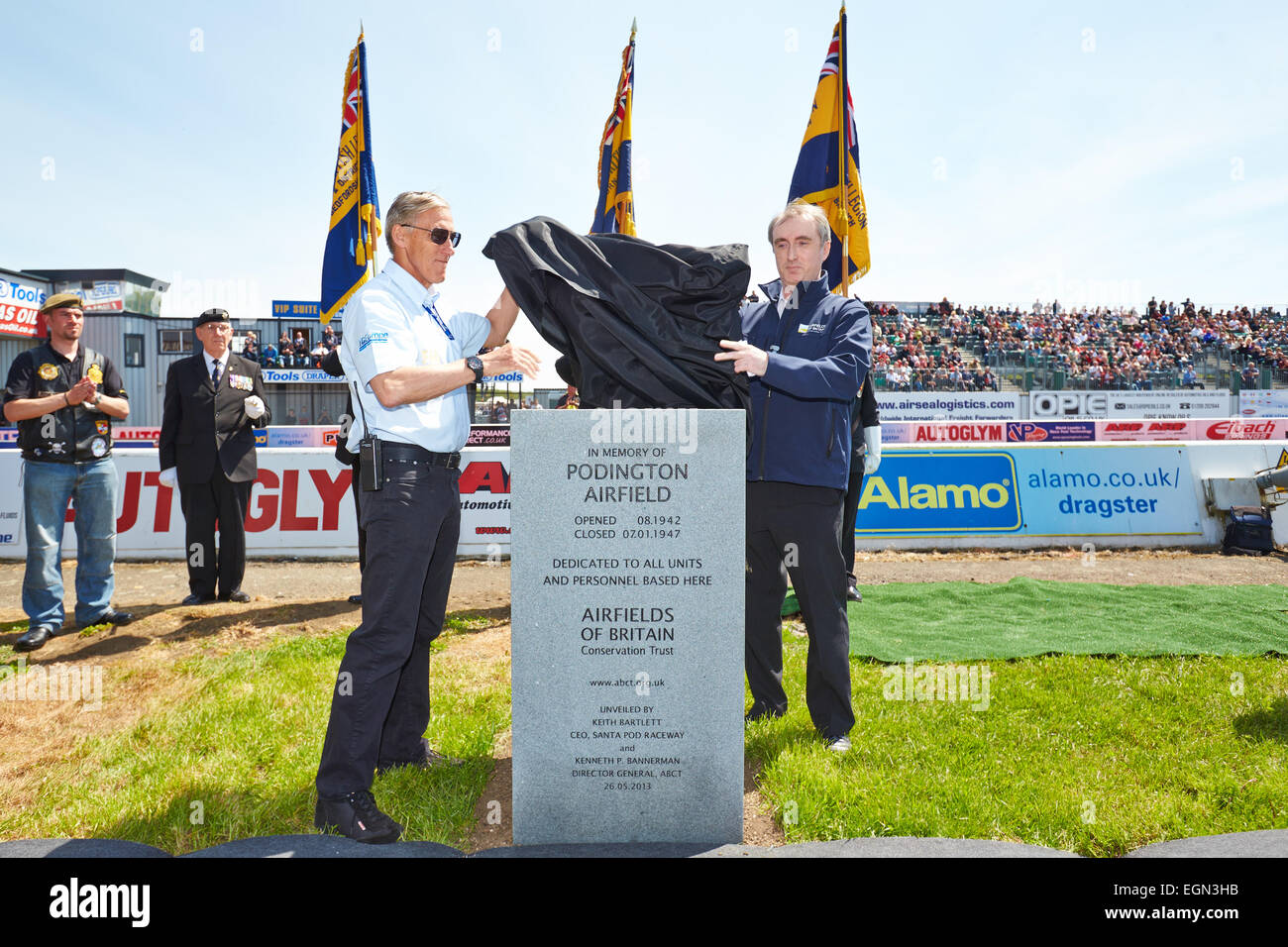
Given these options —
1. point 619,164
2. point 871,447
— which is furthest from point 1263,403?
point 619,164

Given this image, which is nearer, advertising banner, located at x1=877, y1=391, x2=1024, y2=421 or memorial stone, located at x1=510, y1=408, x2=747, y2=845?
memorial stone, located at x1=510, y1=408, x2=747, y2=845

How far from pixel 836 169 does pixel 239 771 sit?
7.44 m

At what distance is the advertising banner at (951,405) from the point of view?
2433cm

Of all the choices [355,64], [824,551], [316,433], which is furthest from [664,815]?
[316,433]

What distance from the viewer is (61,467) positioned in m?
5.88

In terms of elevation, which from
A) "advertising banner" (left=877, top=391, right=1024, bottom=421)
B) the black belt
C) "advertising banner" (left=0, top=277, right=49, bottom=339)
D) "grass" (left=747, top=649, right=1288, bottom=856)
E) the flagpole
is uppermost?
"advertising banner" (left=0, top=277, right=49, bottom=339)

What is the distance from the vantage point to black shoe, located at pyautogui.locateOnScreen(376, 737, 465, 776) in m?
3.53

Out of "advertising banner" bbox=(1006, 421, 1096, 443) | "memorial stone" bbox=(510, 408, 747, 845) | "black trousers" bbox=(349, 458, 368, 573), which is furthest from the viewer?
"advertising banner" bbox=(1006, 421, 1096, 443)

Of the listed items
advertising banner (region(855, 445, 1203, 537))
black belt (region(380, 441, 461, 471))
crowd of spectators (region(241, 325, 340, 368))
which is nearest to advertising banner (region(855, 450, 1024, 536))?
advertising banner (region(855, 445, 1203, 537))

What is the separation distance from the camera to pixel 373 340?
287 centimetres

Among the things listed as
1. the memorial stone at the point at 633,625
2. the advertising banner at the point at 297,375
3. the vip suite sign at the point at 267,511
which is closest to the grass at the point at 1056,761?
the memorial stone at the point at 633,625

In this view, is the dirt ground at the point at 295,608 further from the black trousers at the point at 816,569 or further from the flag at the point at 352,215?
the flag at the point at 352,215

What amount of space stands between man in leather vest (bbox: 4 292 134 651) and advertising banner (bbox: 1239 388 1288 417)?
31.1 metres

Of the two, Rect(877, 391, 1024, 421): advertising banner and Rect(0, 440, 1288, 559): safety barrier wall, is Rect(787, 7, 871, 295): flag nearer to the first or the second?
Rect(0, 440, 1288, 559): safety barrier wall
